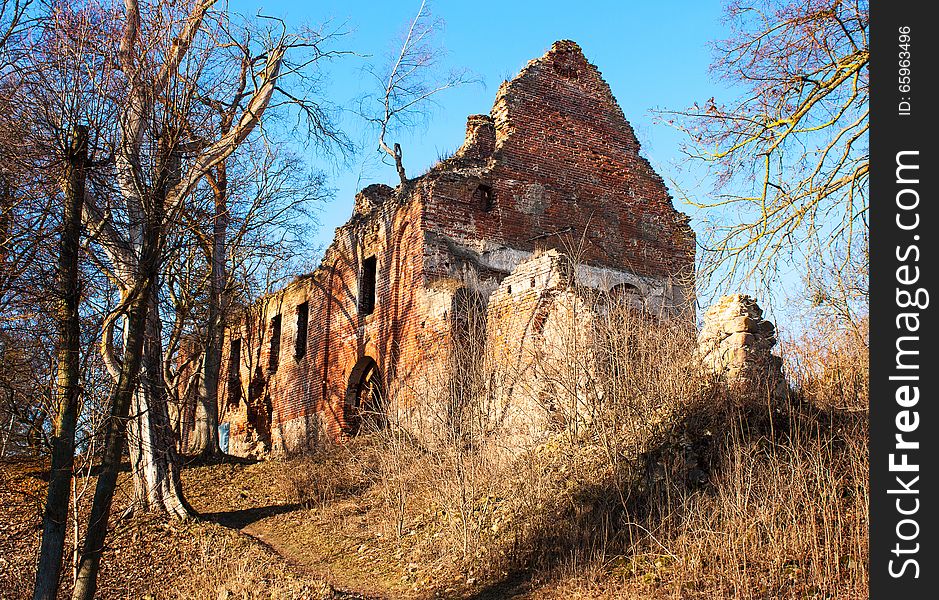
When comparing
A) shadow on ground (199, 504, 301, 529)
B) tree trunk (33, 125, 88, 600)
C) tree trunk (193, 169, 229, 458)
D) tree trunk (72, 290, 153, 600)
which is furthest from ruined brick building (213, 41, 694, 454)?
tree trunk (33, 125, 88, 600)

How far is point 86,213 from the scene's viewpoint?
24.3 ft

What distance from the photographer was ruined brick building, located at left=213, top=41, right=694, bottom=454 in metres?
15.5

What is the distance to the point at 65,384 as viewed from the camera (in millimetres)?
6172

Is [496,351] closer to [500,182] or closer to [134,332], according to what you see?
[500,182]

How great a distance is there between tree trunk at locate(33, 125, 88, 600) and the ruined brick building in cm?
791

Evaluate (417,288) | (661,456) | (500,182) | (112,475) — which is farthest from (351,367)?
(112,475)

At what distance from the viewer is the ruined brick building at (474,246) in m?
15.5

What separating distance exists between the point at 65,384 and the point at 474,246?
10.5 m

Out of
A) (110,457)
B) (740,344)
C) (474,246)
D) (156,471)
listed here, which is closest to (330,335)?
(474,246)

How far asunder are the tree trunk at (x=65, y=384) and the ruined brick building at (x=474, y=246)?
7.91 meters

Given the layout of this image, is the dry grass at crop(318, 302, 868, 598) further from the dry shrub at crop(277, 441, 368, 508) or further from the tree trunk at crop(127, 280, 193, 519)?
the tree trunk at crop(127, 280, 193, 519)

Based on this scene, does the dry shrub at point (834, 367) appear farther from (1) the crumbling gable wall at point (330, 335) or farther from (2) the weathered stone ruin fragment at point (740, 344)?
(1) the crumbling gable wall at point (330, 335)

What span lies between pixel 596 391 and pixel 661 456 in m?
1.13

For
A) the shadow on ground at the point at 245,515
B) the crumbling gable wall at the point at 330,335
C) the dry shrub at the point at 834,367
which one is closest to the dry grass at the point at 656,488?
the dry shrub at the point at 834,367
